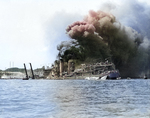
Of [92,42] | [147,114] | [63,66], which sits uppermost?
[92,42]

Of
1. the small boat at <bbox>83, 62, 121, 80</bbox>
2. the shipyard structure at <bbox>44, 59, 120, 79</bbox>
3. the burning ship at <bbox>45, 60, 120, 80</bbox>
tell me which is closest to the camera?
the small boat at <bbox>83, 62, 121, 80</bbox>

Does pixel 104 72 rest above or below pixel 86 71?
below

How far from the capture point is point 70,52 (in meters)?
139

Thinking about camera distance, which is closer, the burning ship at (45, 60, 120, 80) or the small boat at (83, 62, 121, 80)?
the small boat at (83, 62, 121, 80)

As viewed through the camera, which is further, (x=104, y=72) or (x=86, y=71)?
(x=86, y=71)

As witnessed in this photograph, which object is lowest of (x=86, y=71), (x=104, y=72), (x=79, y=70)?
(x=104, y=72)

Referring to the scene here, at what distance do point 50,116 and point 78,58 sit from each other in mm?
121730

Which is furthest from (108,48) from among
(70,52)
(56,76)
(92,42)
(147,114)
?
(147,114)

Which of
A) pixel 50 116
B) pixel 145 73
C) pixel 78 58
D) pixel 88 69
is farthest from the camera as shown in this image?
pixel 145 73

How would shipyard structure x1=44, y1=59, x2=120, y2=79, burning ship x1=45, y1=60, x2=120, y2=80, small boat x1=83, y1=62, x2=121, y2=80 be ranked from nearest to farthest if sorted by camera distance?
1. small boat x1=83, y1=62, x2=121, y2=80
2. burning ship x1=45, y1=60, x2=120, y2=80
3. shipyard structure x1=44, y1=59, x2=120, y2=79

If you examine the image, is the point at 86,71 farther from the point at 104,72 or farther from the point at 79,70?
the point at 104,72

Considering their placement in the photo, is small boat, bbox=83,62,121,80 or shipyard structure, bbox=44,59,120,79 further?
shipyard structure, bbox=44,59,120,79

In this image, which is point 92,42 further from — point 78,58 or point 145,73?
point 145,73

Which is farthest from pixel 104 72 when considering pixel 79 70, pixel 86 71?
pixel 79 70
